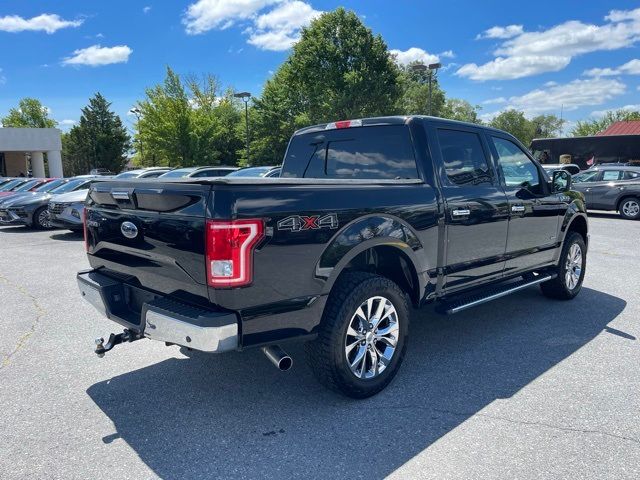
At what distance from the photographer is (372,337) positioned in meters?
3.44

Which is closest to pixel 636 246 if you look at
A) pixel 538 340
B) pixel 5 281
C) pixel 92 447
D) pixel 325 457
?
pixel 538 340

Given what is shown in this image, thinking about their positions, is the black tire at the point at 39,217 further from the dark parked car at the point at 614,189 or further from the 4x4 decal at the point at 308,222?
the dark parked car at the point at 614,189

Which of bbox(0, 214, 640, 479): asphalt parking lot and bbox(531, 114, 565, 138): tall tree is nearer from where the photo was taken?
bbox(0, 214, 640, 479): asphalt parking lot

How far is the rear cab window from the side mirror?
7.30 feet

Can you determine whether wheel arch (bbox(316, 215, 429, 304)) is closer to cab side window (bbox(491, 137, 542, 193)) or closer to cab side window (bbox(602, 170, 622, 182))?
cab side window (bbox(491, 137, 542, 193))

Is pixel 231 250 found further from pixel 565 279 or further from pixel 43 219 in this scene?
pixel 43 219

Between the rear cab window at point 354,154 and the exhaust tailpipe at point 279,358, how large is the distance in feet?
6.07

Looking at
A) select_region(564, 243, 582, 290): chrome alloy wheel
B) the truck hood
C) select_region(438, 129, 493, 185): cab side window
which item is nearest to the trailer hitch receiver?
select_region(438, 129, 493, 185): cab side window

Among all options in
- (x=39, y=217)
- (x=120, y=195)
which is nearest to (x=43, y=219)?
(x=39, y=217)

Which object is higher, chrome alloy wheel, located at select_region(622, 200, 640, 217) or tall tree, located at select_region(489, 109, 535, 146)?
tall tree, located at select_region(489, 109, 535, 146)

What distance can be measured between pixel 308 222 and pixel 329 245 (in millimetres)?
234

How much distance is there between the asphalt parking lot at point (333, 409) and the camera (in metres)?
2.70

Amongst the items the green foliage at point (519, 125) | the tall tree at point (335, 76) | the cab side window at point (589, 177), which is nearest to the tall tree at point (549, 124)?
the green foliage at point (519, 125)

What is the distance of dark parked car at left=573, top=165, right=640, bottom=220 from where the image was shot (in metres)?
15.1
